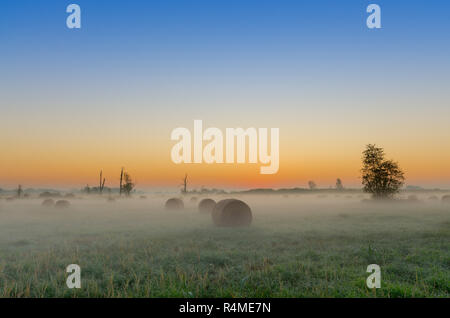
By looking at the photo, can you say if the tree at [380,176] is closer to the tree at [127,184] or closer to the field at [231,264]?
the field at [231,264]

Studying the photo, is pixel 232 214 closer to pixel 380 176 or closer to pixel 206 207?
pixel 206 207

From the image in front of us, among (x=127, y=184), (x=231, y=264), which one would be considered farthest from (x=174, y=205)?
(x=127, y=184)

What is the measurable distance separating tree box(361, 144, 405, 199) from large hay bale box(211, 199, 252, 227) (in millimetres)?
32654

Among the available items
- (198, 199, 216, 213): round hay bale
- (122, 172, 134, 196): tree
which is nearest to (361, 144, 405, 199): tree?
(198, 199, 216, 213): round hay bale

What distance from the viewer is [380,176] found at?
143 feet

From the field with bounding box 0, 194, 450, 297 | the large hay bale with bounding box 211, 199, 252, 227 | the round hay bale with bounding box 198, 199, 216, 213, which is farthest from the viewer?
the round hay bale with bounding box 198, 199, 216, 213

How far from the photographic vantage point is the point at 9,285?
7223 millimetres

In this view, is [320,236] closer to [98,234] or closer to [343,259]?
[343,259]

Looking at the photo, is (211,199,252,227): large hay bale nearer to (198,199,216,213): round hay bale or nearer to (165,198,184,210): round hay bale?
(198,199,216,213): round hay bale

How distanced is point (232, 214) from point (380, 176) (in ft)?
112

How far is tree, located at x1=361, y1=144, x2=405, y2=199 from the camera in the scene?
142 feet

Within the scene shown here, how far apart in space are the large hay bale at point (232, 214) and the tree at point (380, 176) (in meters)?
32.7
